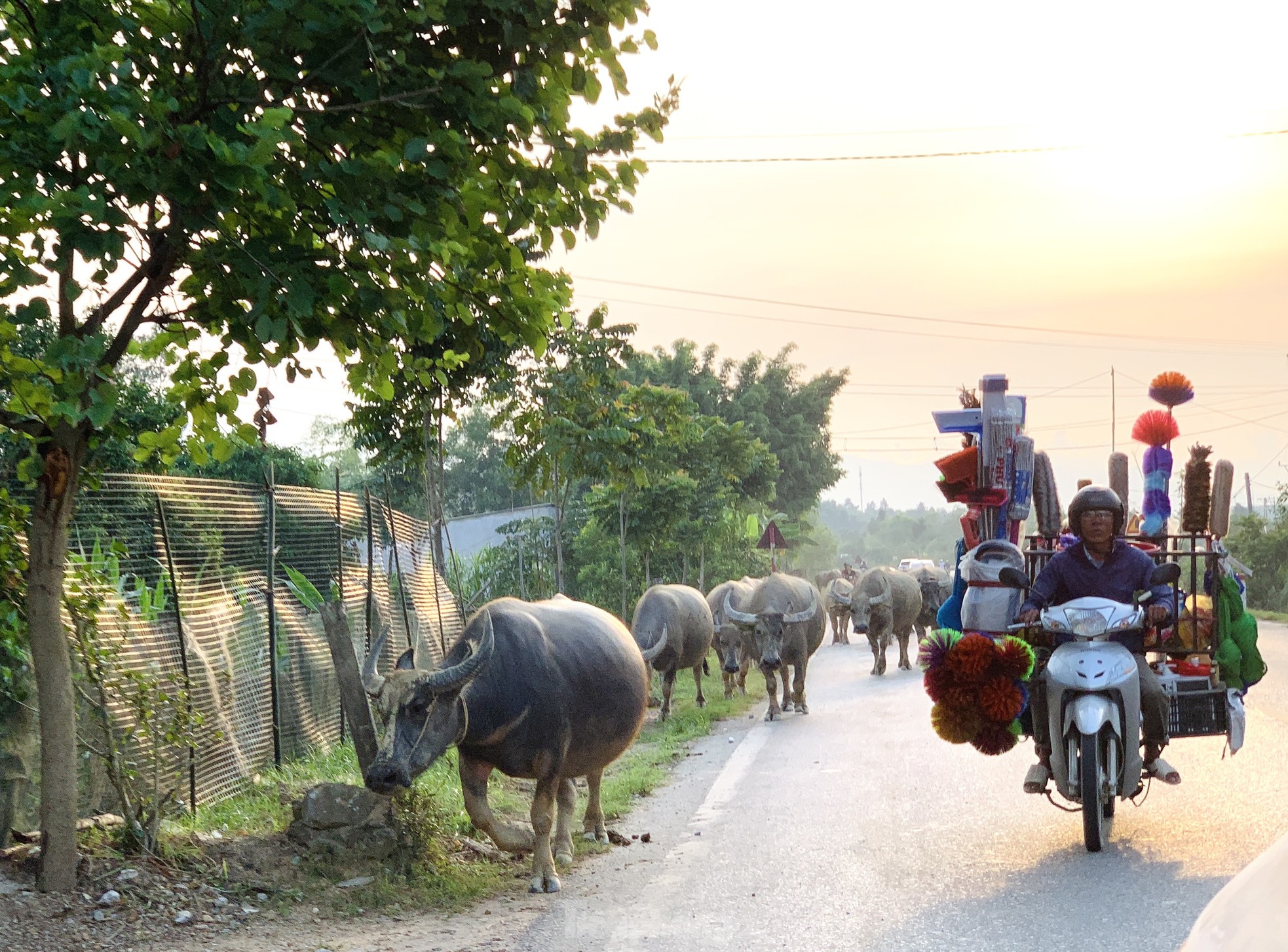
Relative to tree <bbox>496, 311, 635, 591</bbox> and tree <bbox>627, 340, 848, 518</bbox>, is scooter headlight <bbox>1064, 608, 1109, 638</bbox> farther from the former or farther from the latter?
tree <bbox>627, 340, 848, 518</bbox>

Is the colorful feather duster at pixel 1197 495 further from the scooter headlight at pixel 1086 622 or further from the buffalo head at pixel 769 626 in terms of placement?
the buffalo head at pixel 769 626

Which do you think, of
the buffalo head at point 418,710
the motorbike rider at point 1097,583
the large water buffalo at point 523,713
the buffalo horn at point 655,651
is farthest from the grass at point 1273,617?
the buffalo head at point 418,710

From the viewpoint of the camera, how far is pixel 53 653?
607 cm

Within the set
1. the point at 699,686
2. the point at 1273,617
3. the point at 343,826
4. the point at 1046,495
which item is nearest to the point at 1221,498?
the point at 1046,495

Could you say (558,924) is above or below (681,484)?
below

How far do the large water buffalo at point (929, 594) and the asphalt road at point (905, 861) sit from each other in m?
14.7

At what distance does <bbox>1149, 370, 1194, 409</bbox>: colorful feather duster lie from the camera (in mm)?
8680

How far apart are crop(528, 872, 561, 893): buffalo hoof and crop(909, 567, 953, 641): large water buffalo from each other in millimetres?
18799

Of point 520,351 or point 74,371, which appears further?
point 520,351

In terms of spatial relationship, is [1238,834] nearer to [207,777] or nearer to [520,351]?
[207,777]

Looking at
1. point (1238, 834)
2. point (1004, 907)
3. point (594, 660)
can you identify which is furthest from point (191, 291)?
point (1238, 834)

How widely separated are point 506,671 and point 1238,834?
401 cm

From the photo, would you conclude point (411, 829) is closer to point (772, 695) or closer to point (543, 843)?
point (543, 843)

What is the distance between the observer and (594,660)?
26.5 ft
